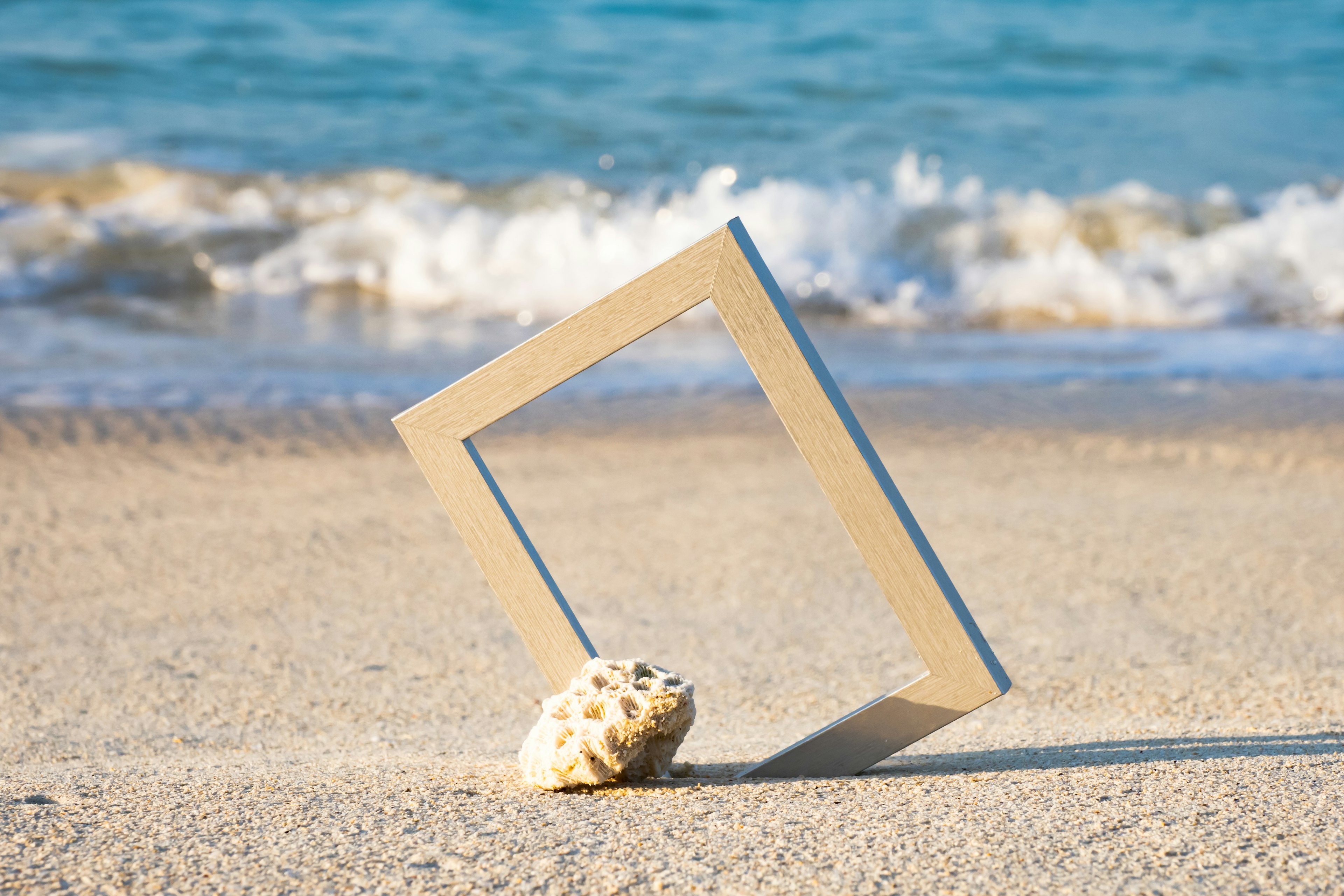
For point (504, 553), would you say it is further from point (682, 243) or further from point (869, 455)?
point (682, 243)

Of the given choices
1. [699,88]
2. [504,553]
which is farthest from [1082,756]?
[699,88]

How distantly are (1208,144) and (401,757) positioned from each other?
9.27m

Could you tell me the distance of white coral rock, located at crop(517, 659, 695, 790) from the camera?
1519 millimetres

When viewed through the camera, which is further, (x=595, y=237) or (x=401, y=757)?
(x=595, y=237)

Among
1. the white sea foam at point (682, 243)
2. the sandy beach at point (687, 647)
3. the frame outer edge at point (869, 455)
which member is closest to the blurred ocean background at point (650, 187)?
the white sea foam at point (682, 243)

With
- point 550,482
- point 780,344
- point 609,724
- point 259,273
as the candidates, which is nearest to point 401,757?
point 609,724

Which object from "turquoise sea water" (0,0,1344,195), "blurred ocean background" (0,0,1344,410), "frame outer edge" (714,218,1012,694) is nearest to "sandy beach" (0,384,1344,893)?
"frame outer edge" (714,218,1012,694)

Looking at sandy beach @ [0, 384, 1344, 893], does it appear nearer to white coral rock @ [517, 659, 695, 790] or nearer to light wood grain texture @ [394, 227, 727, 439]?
white coral rock @ [517, 659, 695, 790]

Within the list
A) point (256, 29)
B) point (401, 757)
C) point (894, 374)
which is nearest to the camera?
point (401, 757)

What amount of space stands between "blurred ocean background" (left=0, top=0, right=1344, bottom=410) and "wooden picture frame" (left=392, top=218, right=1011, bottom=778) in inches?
120

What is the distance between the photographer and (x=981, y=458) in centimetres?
392

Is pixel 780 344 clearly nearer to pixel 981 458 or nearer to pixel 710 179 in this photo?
pixel 981 458

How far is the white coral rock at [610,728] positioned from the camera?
1.52 metres

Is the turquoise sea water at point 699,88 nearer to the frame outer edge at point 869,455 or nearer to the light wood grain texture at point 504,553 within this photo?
the light wood grain texture at point 504,553
